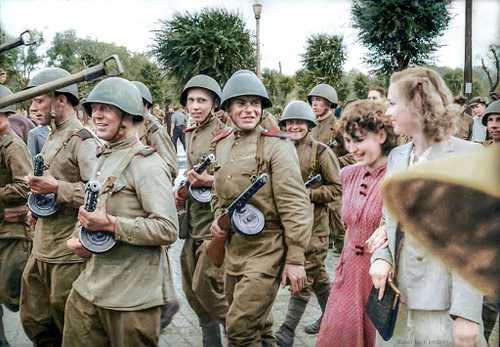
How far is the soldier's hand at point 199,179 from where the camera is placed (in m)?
5.02

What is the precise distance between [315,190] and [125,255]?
2514 mm

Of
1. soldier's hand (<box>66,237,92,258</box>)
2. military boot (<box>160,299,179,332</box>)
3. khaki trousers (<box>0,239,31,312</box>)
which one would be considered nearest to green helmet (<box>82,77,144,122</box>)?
soldier's hand (<box>66,237,92,258</box>)

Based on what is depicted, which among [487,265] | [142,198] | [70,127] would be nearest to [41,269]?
[70,127]

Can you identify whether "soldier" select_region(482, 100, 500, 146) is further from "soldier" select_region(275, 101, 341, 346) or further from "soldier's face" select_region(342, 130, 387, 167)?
"soldier's face" select_region(342, 130, 387, 167)

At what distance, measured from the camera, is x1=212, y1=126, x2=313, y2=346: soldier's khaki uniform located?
3.94 meters

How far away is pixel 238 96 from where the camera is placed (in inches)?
169

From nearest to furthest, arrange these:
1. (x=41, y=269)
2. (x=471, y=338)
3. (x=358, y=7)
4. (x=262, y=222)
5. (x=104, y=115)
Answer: (x=471, y=338) < (x=104, y=115) < (x=262, y=222) < (x=41, y=269) < (x=358, y=7)

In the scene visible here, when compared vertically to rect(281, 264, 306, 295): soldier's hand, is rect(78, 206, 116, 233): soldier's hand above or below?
above

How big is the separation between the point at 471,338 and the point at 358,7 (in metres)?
3.08

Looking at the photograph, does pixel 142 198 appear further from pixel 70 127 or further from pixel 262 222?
pixel 70 127

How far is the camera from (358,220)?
3400 mm

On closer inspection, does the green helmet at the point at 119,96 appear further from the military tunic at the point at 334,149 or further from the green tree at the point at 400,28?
the military tunic at the point at 334,149

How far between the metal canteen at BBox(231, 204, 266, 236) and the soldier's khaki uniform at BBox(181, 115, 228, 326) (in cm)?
75

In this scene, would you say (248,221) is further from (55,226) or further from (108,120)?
(55,226)
